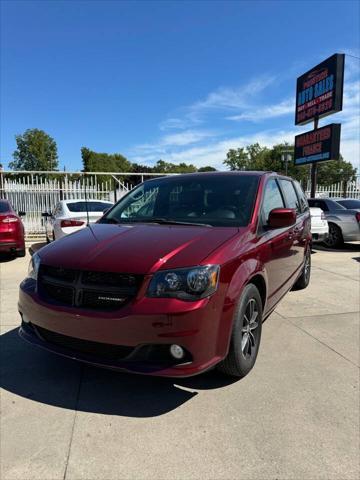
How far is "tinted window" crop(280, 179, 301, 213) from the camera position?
16.0ft

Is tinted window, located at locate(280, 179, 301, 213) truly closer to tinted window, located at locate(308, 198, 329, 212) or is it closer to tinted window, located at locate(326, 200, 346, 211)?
tinted window, located at locate(326, 200, 346, 211)

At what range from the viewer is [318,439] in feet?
8.16

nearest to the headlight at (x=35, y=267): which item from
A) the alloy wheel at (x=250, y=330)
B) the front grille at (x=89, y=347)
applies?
the front grille at (x=89, y=347)

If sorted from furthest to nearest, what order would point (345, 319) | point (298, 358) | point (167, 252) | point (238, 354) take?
point (345, 319) → point (298, 358) → point (238, 354) → point (167, 252)

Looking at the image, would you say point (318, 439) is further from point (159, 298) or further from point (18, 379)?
point (18, 379)

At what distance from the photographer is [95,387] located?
10.2 feet

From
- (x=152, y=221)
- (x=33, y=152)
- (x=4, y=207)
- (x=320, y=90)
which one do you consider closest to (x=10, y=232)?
(x=4, y=207)

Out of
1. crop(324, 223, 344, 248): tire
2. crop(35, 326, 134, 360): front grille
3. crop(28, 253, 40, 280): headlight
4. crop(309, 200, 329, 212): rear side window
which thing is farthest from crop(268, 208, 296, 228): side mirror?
crop(309, 200, 329, 212): rear side window

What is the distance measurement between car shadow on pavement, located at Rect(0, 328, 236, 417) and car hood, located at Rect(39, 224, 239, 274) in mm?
1033

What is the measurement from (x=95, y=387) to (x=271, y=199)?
8.33ft

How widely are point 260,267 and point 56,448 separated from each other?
6.67ft

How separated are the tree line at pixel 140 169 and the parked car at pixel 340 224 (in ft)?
92.0

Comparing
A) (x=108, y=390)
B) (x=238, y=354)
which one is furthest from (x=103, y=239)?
(x=238, y=354)

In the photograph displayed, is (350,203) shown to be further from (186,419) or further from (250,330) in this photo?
(186,419)
